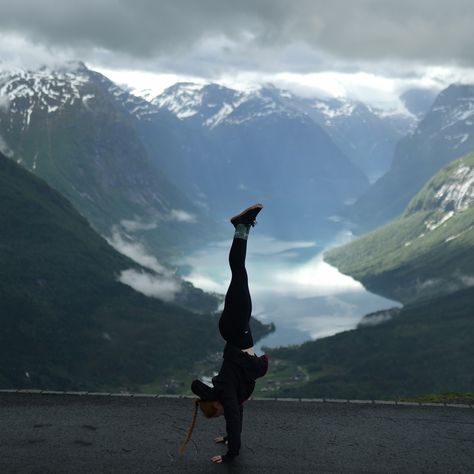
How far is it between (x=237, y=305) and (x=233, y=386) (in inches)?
98.5

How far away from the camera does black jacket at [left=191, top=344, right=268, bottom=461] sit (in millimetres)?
20125

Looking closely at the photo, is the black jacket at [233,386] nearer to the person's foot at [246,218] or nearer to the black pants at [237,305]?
the black pants at [237,305]

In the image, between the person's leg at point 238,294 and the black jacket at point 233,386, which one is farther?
the person's leg at point 238,294

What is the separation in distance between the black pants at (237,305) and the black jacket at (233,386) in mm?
436

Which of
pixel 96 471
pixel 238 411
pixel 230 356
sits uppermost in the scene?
pixel 230 356

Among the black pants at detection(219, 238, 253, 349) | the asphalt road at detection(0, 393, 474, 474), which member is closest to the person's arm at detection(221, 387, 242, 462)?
the asphalt road at detection(0, 393, 474, 474)

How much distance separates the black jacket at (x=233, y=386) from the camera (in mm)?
20125

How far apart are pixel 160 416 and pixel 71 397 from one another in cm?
477

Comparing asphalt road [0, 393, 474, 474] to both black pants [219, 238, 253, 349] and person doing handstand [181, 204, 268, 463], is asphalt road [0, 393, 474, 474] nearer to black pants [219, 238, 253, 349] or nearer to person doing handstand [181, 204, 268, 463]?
person doing handstand [181, 204, 268, 463]

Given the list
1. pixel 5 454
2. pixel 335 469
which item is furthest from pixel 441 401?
pixel 5 454

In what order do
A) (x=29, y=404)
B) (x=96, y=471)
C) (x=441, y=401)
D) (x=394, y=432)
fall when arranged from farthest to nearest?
(x=441, y=401)
(x=29, y=404)
(x=394, y=432)
(x=96, y=471)

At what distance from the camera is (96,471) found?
2008 centimetres

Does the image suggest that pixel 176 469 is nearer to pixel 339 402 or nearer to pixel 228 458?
pixel 228 458

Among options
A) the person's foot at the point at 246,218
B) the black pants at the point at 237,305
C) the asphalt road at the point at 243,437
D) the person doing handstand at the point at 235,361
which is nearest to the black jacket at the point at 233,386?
the person doing handstand at the point at 235,361
